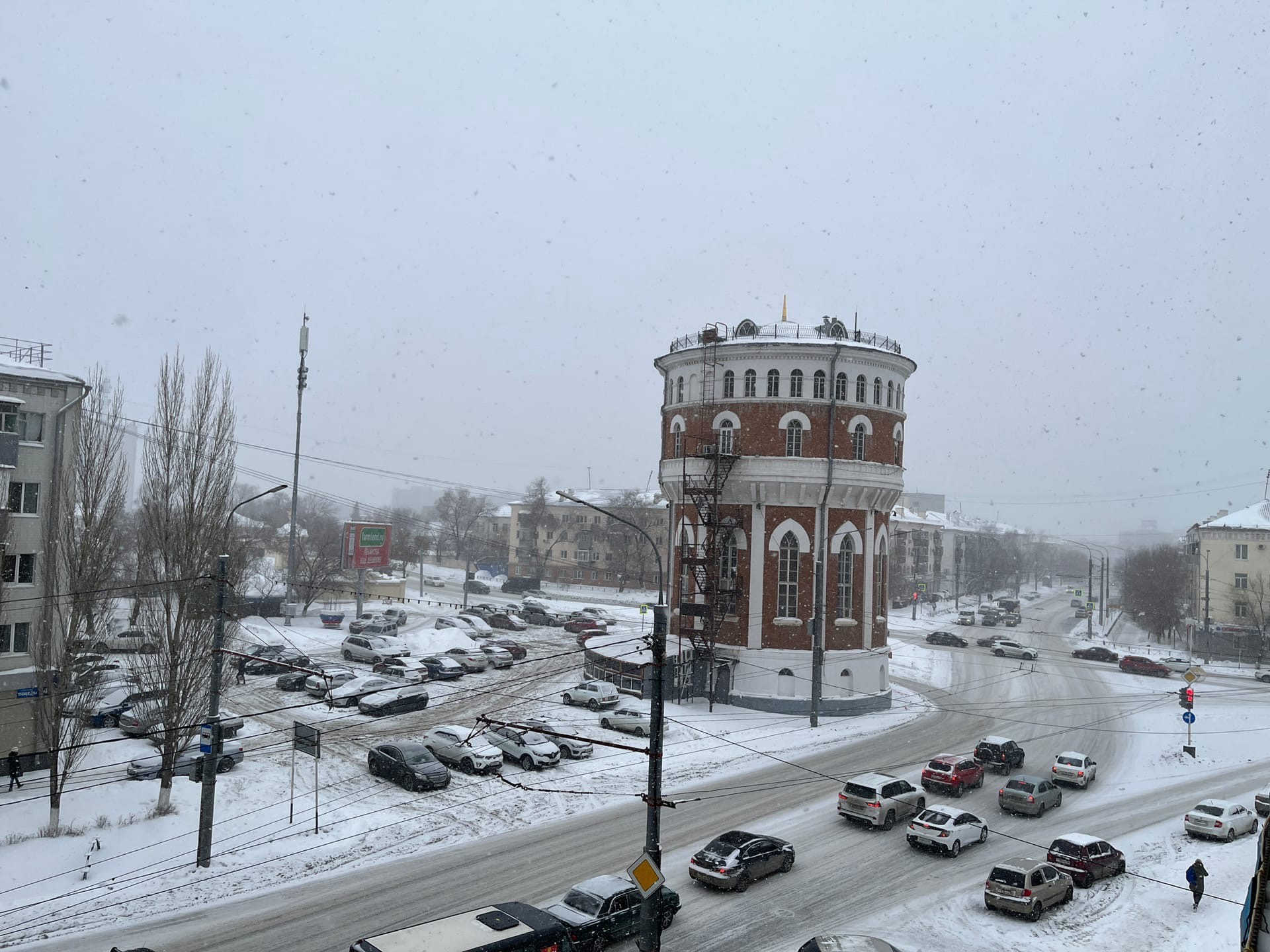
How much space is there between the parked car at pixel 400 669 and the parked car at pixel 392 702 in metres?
2.60

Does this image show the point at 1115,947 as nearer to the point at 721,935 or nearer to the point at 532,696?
the point at 721,935

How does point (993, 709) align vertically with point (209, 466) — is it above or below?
below

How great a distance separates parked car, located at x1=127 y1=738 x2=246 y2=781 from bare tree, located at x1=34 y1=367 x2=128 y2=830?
169 centimetres

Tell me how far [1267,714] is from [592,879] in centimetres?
4041

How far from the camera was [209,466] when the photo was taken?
24953 mm

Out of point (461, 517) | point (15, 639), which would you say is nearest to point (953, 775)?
point (15, 639)

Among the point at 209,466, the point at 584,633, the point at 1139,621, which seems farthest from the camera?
the point at 1139,621

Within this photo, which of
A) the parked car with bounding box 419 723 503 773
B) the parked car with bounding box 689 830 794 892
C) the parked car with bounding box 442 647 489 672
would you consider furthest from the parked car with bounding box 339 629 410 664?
the parked car with bounding box 689 830 794 892

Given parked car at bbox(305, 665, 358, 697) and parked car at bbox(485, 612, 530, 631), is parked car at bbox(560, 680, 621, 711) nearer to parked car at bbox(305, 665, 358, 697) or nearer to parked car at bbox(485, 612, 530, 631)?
parked car at bbox(305, 665, 358, 697)

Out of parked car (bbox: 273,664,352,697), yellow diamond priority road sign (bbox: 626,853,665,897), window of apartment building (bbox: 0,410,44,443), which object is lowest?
parked car (bbox: 273,664,352,697)

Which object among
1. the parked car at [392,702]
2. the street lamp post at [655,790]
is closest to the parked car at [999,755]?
the street lamp post at [655,790]

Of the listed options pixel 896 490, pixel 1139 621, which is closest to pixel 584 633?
pixel 896 490

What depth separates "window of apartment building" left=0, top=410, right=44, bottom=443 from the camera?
27656 millimetres

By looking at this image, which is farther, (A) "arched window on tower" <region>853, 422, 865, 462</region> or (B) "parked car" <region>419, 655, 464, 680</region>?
(B) "parked car" <region>419, 655, 464, 680</region>
